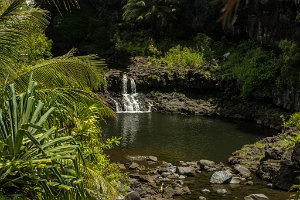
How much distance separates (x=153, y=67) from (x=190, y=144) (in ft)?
55.0

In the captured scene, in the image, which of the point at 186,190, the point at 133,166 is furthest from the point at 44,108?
the point at 133,166

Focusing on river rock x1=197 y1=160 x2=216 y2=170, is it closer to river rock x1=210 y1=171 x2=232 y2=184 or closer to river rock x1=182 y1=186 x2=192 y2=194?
river rock x1=210 y1=171 x2=232 y2=184

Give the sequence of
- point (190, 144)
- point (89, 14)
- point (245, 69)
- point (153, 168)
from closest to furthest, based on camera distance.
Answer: point (153, 168) < point (190, 144) < point (245, 69) < point (89, 14)

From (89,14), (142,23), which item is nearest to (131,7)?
(142,23)

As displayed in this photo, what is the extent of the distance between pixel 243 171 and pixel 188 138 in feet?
25.3

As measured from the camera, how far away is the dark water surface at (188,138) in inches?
778

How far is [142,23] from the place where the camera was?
5041cm

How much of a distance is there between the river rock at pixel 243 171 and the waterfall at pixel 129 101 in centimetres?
1768

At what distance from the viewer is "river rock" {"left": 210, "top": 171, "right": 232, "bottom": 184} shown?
1948cm

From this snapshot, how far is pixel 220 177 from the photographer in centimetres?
1962

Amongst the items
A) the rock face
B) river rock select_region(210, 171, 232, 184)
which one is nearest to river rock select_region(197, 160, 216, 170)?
the rock face

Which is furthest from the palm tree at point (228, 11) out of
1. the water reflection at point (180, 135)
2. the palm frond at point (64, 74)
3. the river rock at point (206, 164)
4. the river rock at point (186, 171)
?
the water reflection at point (180, 135)

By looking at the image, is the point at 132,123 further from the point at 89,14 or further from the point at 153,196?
the point at 89,14

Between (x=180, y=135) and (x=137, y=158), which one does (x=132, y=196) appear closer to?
(x=137, y=158)
